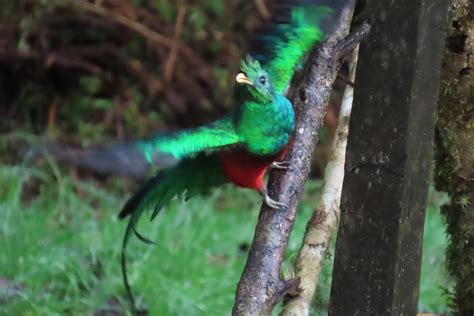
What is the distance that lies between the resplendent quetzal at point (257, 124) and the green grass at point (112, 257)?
0.48m

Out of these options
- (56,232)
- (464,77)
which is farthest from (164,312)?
(464,77)

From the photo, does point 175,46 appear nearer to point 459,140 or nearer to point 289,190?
point 459,140

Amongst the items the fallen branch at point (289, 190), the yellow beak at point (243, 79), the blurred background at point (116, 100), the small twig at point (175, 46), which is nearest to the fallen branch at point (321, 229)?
the fallen branch at point (289, 190)

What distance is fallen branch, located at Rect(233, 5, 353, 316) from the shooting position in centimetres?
172

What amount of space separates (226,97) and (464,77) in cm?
387

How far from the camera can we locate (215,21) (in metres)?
5.91

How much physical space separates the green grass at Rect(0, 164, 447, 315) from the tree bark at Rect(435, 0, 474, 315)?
13.9 inches

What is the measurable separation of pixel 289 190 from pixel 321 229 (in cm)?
30

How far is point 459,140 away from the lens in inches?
78.0

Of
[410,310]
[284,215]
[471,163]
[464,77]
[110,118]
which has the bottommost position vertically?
[410,310]

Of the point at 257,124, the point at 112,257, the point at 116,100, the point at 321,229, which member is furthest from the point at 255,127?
the point at 116,100

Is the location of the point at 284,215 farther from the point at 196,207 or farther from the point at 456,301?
the point at 196,207

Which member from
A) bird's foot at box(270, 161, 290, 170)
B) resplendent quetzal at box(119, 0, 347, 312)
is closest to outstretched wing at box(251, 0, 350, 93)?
resplendent quetzal at box(119, 0, 347, 312)

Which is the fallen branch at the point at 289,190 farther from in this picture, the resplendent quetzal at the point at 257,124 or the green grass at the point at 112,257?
the green grass at the point at 112,257
